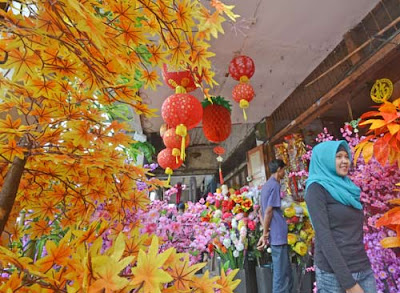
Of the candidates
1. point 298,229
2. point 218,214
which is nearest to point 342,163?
point 298,229

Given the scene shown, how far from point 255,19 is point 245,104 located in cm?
90

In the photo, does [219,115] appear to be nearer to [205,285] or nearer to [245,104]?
[245,104]

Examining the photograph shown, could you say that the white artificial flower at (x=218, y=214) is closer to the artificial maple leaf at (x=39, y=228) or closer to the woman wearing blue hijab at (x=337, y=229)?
the woman wearing blue hijab at (x=337, y=229)

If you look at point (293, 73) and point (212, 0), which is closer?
point (212, 0)

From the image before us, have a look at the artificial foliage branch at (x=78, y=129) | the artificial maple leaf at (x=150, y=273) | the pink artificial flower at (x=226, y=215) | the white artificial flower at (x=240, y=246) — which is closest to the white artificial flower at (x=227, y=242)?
the white artificial flower at (x=240, y=246)

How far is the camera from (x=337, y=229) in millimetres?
1191

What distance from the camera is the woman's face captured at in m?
1.32

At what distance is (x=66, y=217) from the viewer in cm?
68

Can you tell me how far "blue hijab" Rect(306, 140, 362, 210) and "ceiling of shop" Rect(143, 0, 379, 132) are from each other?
1.47 metres

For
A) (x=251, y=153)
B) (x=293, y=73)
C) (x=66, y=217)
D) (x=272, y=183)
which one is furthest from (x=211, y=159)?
(x=66, y=217)

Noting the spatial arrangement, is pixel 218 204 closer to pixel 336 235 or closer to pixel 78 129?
pixel 336 235

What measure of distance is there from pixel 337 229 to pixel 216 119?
4.50 ft

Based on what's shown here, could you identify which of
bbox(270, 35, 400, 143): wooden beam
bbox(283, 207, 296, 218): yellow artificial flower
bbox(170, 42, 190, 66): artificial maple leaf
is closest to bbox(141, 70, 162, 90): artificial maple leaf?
bbox(170, 42, 190, 66): artificial maple leaf

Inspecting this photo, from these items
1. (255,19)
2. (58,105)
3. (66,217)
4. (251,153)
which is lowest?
(66,217)
